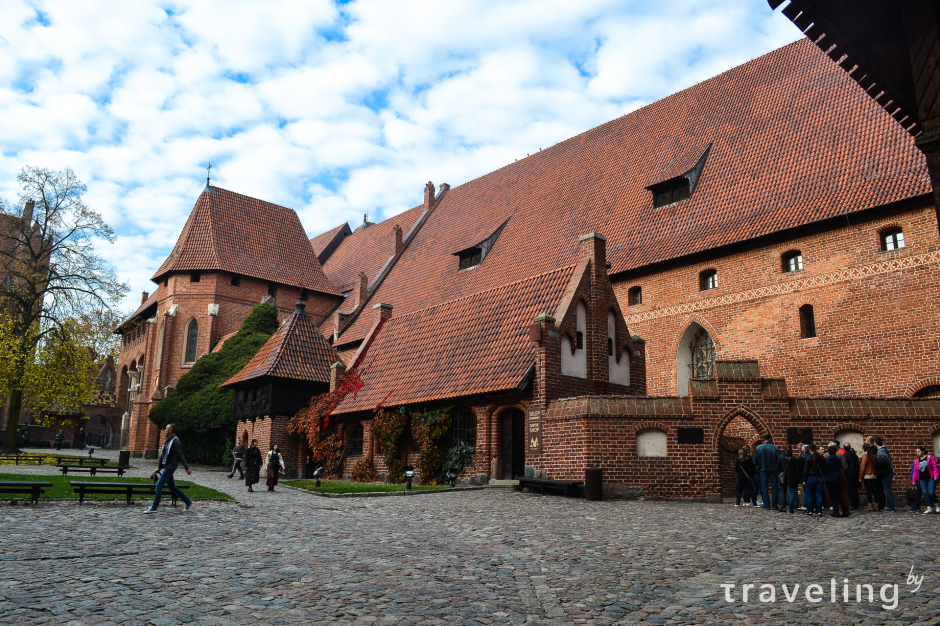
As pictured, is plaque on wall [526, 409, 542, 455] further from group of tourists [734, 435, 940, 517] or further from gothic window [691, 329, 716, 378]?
gothic window [691, 329, 716, 378]

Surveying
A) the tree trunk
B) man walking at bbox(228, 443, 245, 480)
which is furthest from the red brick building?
the tree trunk

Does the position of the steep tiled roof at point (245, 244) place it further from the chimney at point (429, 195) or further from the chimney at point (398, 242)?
the chimney at point (429, 195)

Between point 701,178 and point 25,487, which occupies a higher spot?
point 701,178

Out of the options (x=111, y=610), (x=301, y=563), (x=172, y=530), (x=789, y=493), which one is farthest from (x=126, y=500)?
(x=789, y=493)

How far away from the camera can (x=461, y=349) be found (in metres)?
20.7

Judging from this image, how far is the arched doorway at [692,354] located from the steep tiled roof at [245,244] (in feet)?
79.6

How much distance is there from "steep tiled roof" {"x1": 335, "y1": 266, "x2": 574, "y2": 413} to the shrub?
9.47 meters

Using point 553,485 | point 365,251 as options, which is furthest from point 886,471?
point 365,251

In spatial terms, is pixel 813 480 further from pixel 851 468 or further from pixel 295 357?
pixel 295 357

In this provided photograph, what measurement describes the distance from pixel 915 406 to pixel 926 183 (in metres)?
6.35

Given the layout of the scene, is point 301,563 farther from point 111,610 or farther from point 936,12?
point 936,12

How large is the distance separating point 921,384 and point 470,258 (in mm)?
17638

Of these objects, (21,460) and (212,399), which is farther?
(212,399)

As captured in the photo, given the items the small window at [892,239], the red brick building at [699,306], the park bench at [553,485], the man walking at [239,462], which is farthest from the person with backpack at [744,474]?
the man walking at [239,462]
